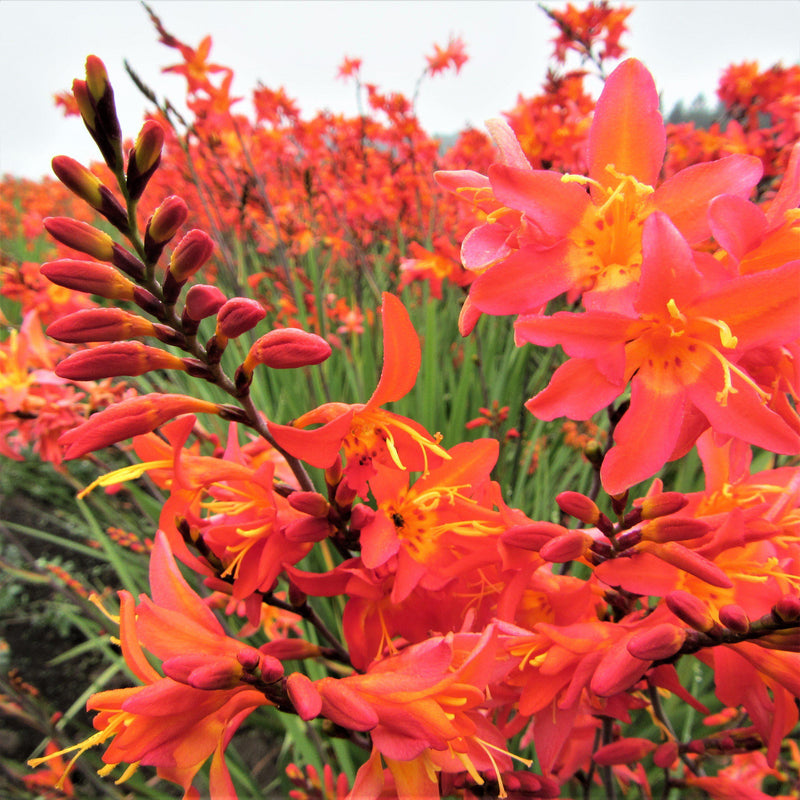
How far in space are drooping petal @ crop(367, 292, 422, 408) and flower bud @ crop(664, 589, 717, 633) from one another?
0.35 meters

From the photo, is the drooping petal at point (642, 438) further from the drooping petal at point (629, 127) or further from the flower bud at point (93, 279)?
the flower bud at point (93, 279)

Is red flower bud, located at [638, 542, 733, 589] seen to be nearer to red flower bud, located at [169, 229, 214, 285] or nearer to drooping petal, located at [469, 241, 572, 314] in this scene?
drooping petal, located at [469, 241, 572, 314]

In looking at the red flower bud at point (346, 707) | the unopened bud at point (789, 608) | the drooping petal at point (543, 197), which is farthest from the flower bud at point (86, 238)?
the unopened bud at point (789, 608)

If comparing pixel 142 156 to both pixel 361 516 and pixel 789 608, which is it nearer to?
pixel 361 516

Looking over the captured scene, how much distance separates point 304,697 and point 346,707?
43 mm

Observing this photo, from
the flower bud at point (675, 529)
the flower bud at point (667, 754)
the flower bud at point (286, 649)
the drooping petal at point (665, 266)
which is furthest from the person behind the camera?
the flower bud at point (667, 754)

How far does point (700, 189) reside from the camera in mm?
544

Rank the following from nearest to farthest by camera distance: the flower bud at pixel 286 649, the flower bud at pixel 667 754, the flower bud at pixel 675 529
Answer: the flower bud at pixel 675 529 → the flower bud at pixel 286 649 → the flower bud at pixel 667 754

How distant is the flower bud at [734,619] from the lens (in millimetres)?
524

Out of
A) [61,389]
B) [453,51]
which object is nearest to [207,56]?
[61,389]

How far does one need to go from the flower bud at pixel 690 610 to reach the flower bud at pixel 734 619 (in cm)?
2

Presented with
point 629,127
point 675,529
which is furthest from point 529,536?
point 629,127

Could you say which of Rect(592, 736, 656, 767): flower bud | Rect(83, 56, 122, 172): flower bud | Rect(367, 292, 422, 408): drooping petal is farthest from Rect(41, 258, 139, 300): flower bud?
Rect(592, 736, 656, 767): flower bud

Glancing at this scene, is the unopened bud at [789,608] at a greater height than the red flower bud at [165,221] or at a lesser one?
lesser
